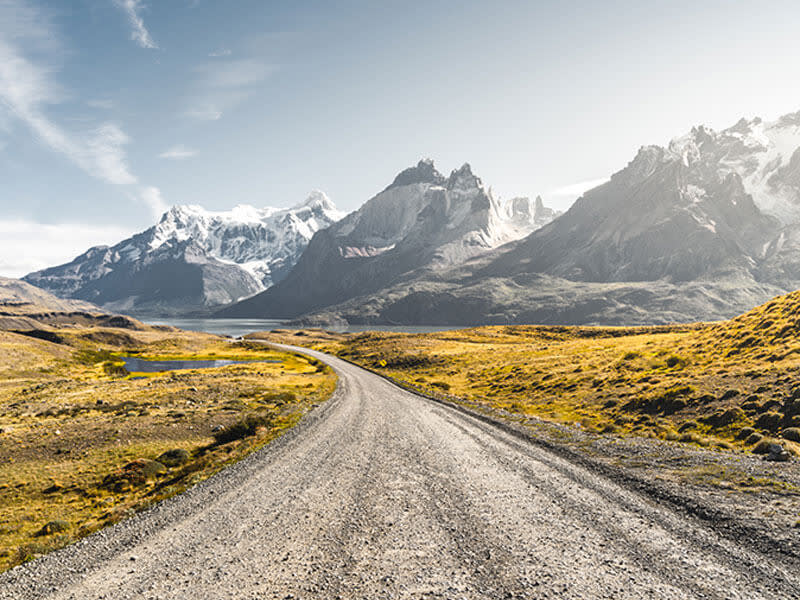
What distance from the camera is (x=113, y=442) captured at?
80.7ft

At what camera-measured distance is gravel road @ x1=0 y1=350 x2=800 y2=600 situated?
922cm

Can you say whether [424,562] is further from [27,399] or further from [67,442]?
[27,399]

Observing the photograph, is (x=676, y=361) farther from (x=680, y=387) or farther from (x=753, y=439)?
(x=753, y=439)

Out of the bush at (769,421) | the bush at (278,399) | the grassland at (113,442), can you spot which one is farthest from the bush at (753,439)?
the bush at (278,399)

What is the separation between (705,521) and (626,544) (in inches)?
118

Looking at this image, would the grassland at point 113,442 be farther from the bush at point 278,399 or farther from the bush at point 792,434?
the bush at point 792,434

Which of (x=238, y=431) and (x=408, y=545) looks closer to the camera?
(x=408, y=545)

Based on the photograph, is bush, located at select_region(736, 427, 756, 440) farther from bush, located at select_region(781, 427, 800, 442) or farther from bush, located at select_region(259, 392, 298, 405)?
bush, located at select_region(259, 392, 298, 405)

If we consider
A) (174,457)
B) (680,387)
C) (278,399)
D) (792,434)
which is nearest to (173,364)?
(278,399)

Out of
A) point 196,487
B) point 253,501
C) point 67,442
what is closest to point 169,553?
point 253,501

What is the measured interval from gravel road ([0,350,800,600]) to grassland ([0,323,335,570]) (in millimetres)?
2777

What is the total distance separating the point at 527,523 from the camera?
12211 mm

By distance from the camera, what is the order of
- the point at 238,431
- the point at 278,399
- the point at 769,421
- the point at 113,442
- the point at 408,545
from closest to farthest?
the point at 408,545, the point at 769,421, the point at 113,442, the point at 238,431, the point at 278,399

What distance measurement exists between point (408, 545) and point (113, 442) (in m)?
22.3
